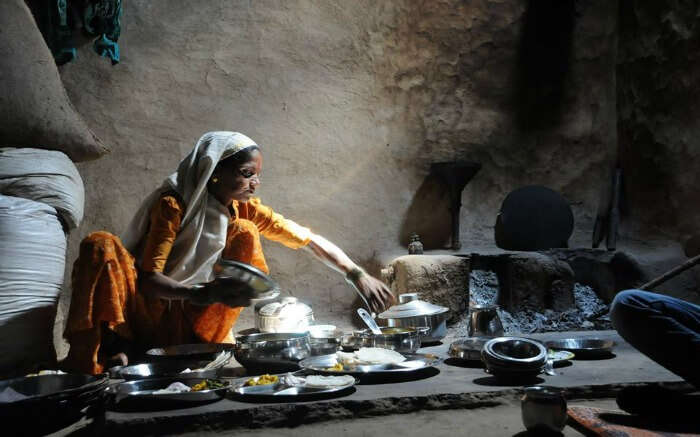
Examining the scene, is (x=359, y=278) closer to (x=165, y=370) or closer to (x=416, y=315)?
(x=416, y=315)

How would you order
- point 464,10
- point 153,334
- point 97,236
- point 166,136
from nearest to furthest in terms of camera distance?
1. point 97,236
2. point 153,334
3. point 166,136
4. point 464,10

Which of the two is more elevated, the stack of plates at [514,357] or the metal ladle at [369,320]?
the metal ladle at [369,320]

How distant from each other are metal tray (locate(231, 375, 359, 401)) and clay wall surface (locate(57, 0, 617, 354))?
187 cm

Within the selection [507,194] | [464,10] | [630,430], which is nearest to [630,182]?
[507,194]

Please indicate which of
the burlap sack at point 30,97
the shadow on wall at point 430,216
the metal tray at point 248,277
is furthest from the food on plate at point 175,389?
the shadow on wall at point 430,216

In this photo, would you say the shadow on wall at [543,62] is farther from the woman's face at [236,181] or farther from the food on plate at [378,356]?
the food on plate at [378,356]

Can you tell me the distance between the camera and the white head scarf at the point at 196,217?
2.41m

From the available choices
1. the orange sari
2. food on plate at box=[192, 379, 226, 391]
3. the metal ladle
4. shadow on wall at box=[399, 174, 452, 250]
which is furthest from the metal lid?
shadow on wall at box=[399, 174, 452, 250]

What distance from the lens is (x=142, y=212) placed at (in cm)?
244

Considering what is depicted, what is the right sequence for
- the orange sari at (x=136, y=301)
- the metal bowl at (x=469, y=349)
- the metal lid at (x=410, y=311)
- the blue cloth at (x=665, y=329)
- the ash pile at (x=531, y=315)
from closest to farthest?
the blue cloth at (x=665, y=329), the orange sari at (x=136, y=301), the metal bowl at (x=469, y=349), the metal lid at (x=410, y=311), the ash pile at (x=531, y=315)

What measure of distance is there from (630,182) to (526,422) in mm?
3363

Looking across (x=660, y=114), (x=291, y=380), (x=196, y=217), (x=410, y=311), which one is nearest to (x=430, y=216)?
(x=410, y=311)

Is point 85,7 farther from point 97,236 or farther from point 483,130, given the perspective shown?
point 483,130

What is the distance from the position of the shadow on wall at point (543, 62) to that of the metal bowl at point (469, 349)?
2.49 m
